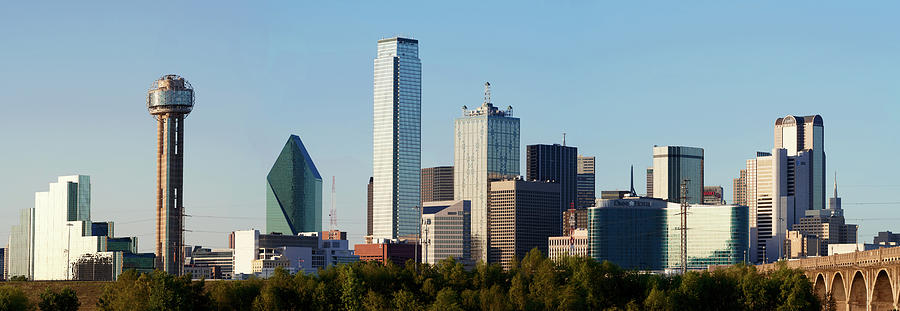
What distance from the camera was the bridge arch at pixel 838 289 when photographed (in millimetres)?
185387

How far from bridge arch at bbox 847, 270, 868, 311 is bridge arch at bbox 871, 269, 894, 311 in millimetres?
6562

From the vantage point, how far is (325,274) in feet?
549

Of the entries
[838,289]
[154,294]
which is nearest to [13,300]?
[154,294]

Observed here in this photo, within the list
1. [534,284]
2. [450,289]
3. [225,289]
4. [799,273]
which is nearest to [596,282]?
[534,284]

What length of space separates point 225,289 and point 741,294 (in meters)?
63.4

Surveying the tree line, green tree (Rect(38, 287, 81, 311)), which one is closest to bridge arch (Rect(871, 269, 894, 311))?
the tree line

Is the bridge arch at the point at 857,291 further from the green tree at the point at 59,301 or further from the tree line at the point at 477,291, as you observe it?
the green tree at the point at 59,301

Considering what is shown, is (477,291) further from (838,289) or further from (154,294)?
(838,289)

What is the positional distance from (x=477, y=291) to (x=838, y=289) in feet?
195

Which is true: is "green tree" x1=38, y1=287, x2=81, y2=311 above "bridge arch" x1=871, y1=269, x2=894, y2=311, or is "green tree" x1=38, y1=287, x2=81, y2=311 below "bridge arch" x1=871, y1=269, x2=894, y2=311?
below

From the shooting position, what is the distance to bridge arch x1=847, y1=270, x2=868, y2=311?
570 ft

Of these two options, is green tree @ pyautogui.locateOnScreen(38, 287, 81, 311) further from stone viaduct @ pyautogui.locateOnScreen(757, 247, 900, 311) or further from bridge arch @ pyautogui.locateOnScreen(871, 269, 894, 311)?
bridge arch @ pyautogui.locateOnScreen(871, 269, 894, 311)

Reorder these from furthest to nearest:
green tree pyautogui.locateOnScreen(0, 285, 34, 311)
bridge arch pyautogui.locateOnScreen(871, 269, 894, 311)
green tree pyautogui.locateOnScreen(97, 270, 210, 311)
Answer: bridge arch pyautogui.locateOnScreen(871, 269, 894, 311) → green tree pyautogui.locateOnScreen(97, 270, 210, 311) → green tree pyautogui.locateOnScreen(0, 285, 34, 311)

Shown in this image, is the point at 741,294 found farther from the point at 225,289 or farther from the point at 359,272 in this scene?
the point at 225,289
